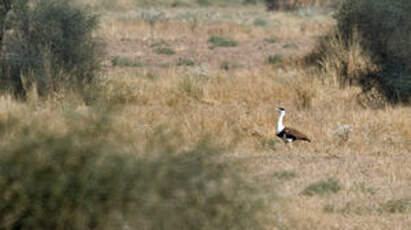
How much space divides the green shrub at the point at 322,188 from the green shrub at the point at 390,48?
643 cm

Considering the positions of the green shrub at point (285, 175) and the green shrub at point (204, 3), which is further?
the green shrub at point (204, 3)

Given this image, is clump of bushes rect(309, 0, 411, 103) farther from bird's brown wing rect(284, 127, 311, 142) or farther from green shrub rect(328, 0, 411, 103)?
bird's brown wing rect(284, 127, 311, 142)

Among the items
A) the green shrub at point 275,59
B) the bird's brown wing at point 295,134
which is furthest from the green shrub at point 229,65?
the bird's brown wing at point 295,134

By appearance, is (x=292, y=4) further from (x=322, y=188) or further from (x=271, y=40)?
(x=322, y=188)

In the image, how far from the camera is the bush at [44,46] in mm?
14641

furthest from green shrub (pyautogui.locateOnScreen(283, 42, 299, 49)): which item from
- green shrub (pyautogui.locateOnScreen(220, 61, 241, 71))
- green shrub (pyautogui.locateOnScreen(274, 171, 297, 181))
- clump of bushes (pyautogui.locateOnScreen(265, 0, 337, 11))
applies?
clump of bushes (pyautogui.locateOnScreen(265, 0, 337, 11))

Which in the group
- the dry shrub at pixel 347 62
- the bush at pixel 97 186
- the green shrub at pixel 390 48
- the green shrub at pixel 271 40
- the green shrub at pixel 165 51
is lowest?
the green shrub at pixel 271 40

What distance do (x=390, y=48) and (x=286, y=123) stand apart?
390 centimetres

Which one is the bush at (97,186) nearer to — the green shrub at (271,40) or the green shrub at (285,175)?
the green shrub at (285,175)

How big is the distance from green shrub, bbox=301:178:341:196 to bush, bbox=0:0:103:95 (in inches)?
282

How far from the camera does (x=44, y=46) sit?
15289mm

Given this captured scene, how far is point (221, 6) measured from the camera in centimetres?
6306

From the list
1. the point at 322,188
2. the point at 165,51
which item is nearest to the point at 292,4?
the point at 165,51

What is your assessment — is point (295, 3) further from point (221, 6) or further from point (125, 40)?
point (125, 40)
